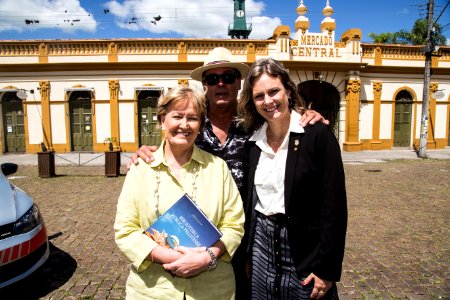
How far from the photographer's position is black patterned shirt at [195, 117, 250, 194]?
2529 mm

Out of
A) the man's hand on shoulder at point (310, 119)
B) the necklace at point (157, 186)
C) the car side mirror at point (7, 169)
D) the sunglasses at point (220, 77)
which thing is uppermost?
the sunglasses at point (220, 77)

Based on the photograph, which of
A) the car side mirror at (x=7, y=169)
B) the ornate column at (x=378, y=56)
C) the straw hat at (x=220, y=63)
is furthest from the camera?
the ornate column at (x=378, y=56)

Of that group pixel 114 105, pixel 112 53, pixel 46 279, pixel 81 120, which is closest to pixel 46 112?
pixel 81 120

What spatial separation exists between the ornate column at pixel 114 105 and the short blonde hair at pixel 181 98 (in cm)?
1544

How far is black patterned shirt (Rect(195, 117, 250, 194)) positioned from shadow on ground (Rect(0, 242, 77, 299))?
2427 millimetres

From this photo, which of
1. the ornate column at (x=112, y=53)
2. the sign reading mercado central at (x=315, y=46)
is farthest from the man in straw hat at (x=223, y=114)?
the ornate column at (x=112, y=53)

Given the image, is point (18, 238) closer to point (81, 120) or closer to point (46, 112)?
point (81, 120)

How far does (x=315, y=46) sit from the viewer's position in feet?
55.3

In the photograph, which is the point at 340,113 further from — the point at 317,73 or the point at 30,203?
the point at 30,203

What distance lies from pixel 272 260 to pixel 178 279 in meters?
0.67

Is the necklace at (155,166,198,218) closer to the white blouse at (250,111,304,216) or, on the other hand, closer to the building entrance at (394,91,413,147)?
the white blouse at (250,111,304,216)

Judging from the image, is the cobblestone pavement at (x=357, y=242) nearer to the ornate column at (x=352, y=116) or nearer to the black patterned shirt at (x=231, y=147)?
the black patterned shirt at (x=231, y=147)

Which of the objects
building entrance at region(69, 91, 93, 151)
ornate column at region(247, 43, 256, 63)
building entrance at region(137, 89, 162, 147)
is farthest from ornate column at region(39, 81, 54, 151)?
ornate column at region(247, 43, 256, 63)

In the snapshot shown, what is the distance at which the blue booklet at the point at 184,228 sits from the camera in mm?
1815
